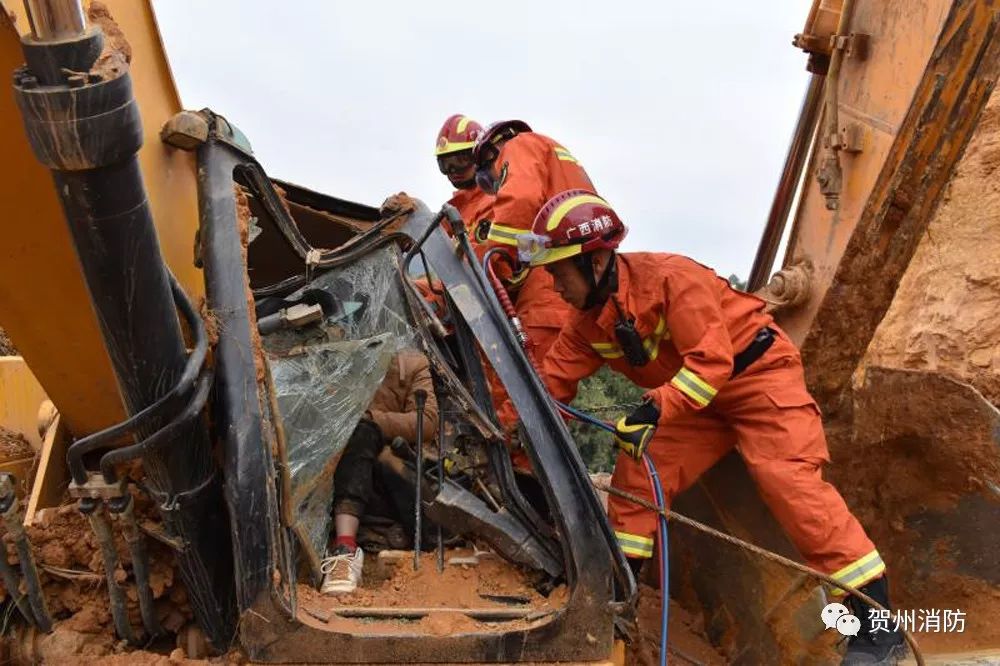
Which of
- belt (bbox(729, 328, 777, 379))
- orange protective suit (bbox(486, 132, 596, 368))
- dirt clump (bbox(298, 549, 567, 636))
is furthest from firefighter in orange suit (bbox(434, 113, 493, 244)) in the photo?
dirt clump (bbox(298, 549, 567, 636))

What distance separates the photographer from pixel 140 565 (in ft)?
8.09

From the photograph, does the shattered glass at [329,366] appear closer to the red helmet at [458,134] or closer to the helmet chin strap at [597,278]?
the helmet chin strap at [597,278]

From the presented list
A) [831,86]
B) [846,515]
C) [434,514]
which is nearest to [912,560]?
[846,515]

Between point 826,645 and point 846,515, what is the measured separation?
448 mm

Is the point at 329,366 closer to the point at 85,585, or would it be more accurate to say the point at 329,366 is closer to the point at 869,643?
the point at 85,585

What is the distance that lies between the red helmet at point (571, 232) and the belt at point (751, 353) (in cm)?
62

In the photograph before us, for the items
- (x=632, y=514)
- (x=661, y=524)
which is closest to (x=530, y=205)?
(x=632, y=514)

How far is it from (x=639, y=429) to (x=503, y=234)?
4.33 ft

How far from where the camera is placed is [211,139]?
2.87 m

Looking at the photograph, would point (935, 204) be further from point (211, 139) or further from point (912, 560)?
point (211, 139)

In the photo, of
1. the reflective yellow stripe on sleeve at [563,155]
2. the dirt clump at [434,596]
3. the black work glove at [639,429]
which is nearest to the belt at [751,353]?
the black work glove at [639,429]

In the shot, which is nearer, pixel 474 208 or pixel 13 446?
pixel 13 446

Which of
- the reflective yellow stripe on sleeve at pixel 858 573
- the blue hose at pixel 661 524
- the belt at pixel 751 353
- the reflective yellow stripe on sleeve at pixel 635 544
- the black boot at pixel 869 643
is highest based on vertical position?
the belt at pixel 751 353

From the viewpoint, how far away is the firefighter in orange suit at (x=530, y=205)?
435 cm
